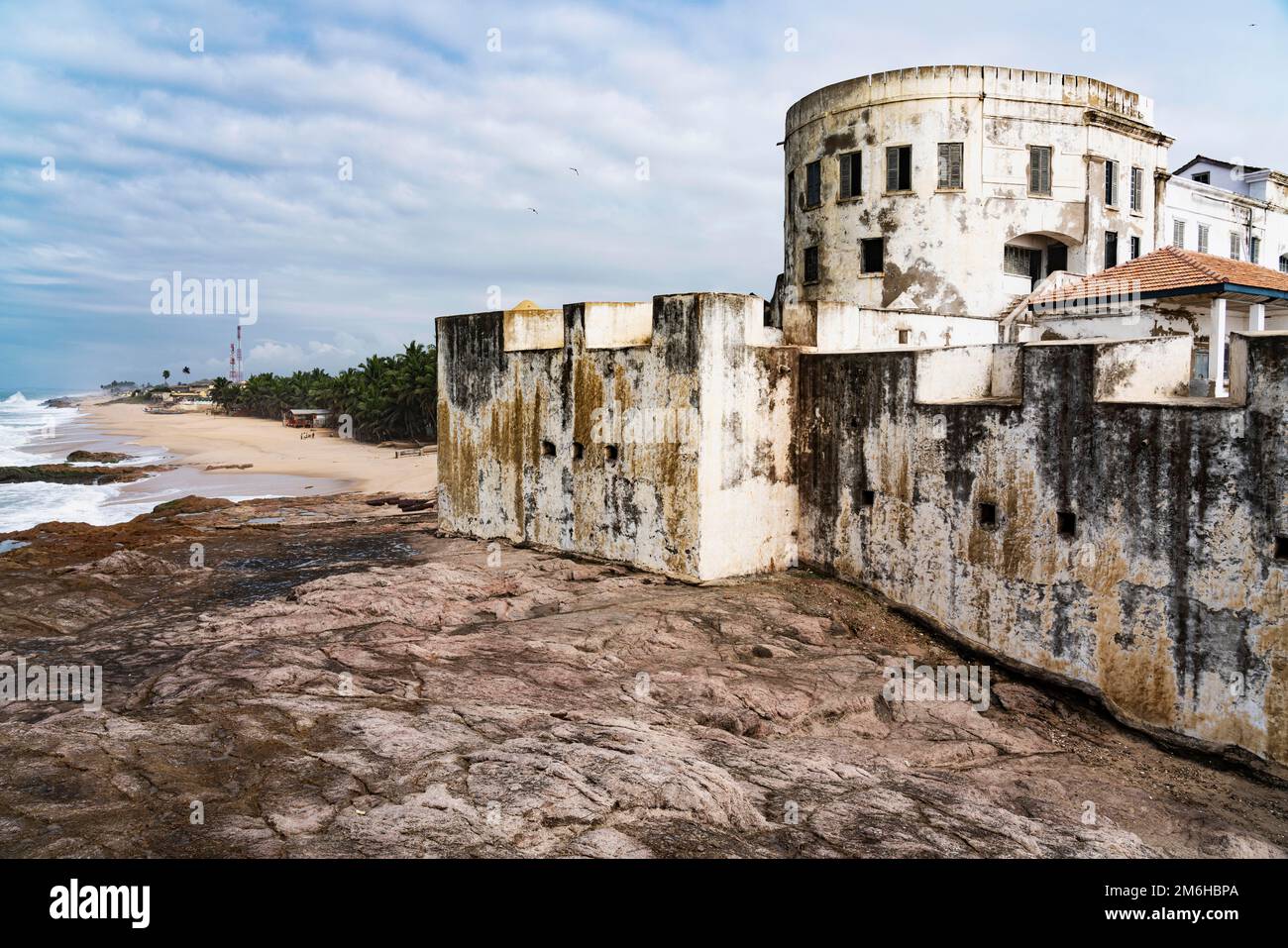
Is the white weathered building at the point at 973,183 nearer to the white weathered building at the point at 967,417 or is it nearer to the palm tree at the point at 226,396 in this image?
the white weathered building at the point at 967,417

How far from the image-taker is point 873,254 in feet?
78.9

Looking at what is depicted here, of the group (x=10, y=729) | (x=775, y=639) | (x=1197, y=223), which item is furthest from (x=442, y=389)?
(x=1197, y=223)

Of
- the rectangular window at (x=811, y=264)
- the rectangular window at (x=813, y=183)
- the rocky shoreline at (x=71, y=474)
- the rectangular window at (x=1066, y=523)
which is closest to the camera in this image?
the rectangular window at (x=1066, y=523)

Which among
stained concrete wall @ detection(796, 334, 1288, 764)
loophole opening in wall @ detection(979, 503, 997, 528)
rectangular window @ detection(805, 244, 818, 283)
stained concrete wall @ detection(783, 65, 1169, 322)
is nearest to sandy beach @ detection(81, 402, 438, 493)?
rectangular window @ detection(805, 244, 818, 283)

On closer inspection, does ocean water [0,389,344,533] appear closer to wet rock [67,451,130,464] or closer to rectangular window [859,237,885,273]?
wet rock [67,451,130,464]

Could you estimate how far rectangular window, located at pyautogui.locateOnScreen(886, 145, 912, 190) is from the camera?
23.5 m

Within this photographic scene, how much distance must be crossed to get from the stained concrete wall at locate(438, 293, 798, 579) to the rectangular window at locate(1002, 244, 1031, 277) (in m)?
11.8

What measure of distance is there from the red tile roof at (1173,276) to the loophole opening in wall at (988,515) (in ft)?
23.6

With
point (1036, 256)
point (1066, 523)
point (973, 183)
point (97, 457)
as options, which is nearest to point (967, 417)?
point (1066, 523)

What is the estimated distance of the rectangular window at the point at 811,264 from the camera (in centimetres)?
2542

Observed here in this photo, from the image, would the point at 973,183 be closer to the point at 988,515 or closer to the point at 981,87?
the point at 981,87

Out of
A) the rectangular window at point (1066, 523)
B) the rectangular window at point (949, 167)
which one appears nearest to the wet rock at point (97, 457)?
the rectangular window at point (949, 167)

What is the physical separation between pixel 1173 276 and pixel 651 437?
10.8m

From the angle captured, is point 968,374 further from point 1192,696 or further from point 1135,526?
point 1192,696
